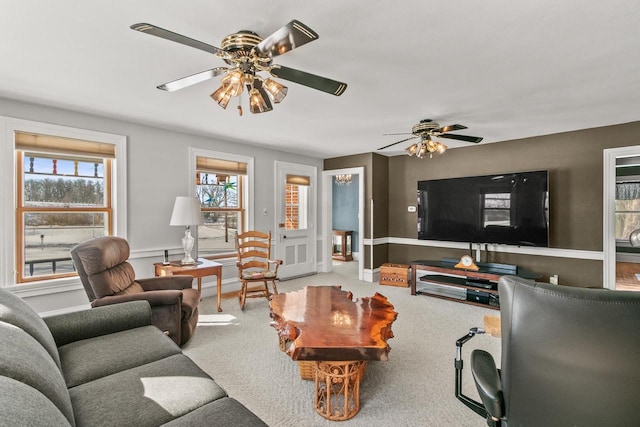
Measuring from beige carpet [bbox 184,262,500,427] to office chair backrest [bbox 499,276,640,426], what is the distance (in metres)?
0.95

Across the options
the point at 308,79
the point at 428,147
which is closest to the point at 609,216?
the point at 428,147

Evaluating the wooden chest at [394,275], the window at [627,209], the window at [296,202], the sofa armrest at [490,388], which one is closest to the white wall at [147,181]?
the window at [296,202]

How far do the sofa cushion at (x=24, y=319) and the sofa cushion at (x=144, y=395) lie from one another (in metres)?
0.28

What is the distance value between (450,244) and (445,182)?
3.56ft

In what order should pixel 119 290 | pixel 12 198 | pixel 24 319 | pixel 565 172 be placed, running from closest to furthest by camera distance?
1. pixel 24 319
2. pixel 119 290
3. pixel 12 198
4. pixel 565 172

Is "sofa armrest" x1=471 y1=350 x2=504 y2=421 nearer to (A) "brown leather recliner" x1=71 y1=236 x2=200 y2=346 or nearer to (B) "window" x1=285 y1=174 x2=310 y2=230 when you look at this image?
(A) "brown leather recliner" x1=71 y1=236 x2=200 y2=346

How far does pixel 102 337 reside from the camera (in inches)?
77.0

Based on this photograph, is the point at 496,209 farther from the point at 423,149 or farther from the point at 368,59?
the point at 368,59

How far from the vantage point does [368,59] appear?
7.37 ft

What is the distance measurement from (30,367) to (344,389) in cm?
155

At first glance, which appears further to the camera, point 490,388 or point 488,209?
point 488,209

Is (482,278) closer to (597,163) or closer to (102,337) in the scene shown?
(597,163)

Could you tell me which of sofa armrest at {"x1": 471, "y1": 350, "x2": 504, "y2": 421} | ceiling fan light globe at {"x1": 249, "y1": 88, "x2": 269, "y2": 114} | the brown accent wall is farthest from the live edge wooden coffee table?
the brown accent wall

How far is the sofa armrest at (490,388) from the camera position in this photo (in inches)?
47.4
